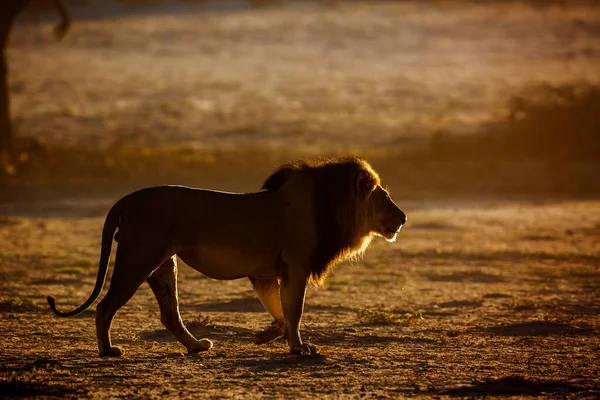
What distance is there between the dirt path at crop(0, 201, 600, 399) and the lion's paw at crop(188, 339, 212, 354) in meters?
0.10

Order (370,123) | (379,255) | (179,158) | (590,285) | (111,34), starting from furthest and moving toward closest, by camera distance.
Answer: (111,34) < (370,123) < (179,158) < (379,255) < (590,285)

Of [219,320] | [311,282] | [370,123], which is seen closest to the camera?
[311,282]

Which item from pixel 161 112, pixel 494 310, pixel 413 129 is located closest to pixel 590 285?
pixel 494 310

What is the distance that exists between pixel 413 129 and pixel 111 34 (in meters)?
12.2

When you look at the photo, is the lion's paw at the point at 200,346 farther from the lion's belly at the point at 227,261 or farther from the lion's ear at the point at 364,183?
the lion's ear at the point at 364,183

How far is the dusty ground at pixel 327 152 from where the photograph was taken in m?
8.58

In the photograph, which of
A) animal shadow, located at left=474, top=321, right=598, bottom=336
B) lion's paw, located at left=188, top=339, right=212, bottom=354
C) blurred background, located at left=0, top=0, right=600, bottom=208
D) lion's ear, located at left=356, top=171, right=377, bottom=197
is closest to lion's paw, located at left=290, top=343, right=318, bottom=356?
lion's paw, located at left=188, top=339, right=212, bottom=354

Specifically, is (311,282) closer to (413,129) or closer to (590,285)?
(590,285)

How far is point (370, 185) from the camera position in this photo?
30.4 ft

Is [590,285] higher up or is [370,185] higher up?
[370,185]

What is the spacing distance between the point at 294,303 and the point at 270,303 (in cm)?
45

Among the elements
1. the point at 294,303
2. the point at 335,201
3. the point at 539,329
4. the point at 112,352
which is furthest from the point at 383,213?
the point at 112,352

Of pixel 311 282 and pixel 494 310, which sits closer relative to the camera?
pixel 311 282

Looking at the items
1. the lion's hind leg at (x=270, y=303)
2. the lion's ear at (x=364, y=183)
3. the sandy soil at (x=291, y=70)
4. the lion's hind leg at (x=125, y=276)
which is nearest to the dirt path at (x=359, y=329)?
the lion's hind leg at (x=270, y=303)
